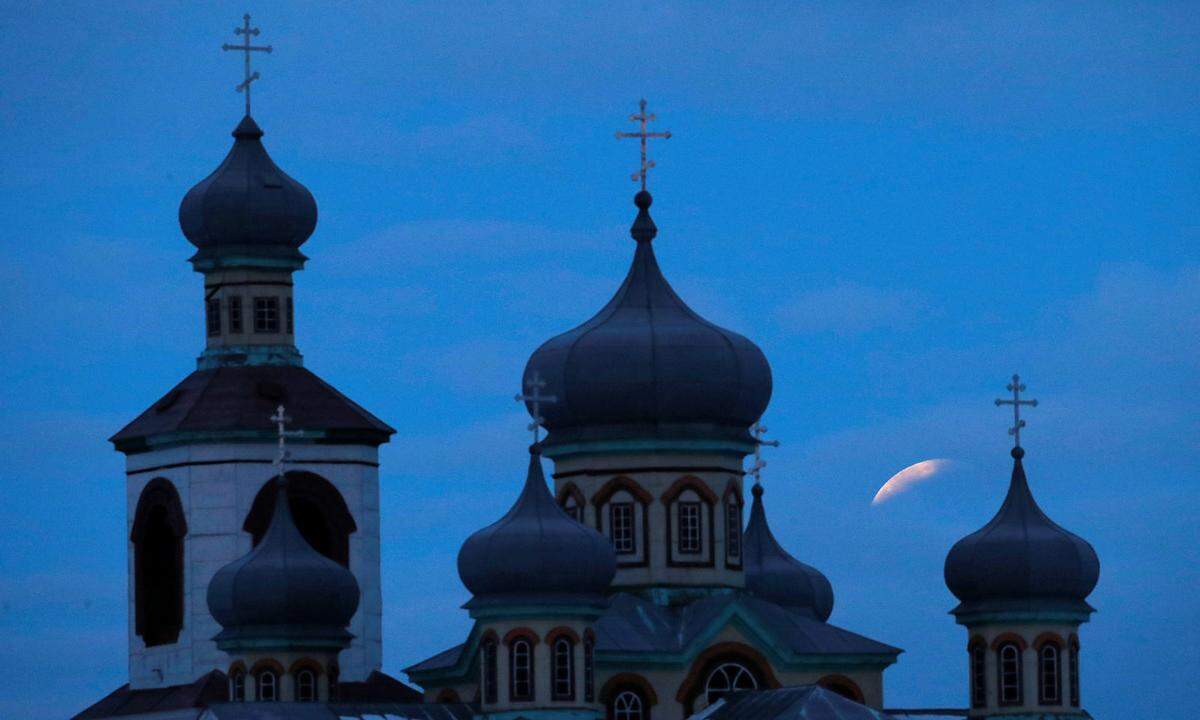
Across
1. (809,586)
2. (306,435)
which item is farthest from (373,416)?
(809,586)

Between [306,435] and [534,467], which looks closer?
[534,467]

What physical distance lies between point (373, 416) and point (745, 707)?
17958 millimetres

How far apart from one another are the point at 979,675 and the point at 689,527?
20.9 ft

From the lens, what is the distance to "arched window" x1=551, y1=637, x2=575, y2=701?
4038 inches

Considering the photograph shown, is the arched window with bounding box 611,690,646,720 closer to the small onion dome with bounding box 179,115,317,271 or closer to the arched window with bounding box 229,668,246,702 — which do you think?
the arched window with bounding box 229,668,246,702

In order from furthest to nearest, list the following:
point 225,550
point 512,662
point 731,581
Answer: point 225,550 < point 731,581 < point 512,662

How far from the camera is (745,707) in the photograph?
105 meters

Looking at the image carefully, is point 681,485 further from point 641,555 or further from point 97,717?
point 97,717

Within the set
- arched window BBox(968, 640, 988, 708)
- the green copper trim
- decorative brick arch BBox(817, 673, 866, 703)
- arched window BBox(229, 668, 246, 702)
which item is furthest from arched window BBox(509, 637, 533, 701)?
the green copper trim

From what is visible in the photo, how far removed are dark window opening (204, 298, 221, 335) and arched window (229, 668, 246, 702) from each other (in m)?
13.3

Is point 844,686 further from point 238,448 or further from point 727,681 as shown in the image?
point 238,448

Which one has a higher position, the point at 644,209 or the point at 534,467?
the point at 644,209

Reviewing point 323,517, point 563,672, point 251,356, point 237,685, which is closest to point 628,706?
point 563,672

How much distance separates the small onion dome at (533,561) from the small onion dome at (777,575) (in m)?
10.6
